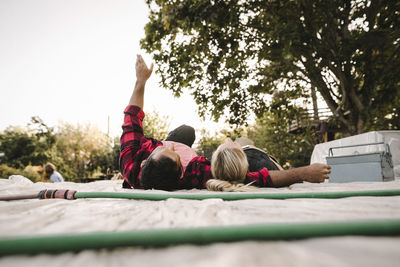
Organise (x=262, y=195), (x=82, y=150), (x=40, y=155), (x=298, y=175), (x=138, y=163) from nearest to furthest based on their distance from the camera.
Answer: (x=262, y=195)
(x=298, y=175)
(x=138, y=163)
(x=40, y=155)
(x=82, y=150)

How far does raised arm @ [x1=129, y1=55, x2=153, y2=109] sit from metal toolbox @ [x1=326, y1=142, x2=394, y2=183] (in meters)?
2.28

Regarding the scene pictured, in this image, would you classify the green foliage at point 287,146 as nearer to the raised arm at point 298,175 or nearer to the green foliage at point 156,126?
the green foliage at point 156,126

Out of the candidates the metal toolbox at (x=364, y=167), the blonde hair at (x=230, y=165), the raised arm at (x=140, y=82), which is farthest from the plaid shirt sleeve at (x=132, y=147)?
the metal toolbox at (x=364, y=167)

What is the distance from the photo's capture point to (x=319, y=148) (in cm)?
529

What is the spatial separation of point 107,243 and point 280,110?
6.28m

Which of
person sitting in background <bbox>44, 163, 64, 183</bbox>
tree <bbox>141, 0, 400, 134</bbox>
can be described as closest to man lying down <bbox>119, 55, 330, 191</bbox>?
tree <bbox>141, 0, 400, 134</bbox>

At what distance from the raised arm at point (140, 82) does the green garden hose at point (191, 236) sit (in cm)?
176

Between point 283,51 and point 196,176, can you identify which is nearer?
point 196,176

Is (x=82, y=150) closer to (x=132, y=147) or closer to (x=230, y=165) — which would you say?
(x=132, y=147)

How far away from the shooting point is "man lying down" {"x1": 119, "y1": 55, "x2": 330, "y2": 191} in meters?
1.48

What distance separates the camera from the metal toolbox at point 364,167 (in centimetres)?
203

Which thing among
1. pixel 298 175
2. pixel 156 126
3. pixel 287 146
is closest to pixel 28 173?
pixel 156 126

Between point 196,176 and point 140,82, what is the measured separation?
1.18 m

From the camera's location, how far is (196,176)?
70.7 inches
